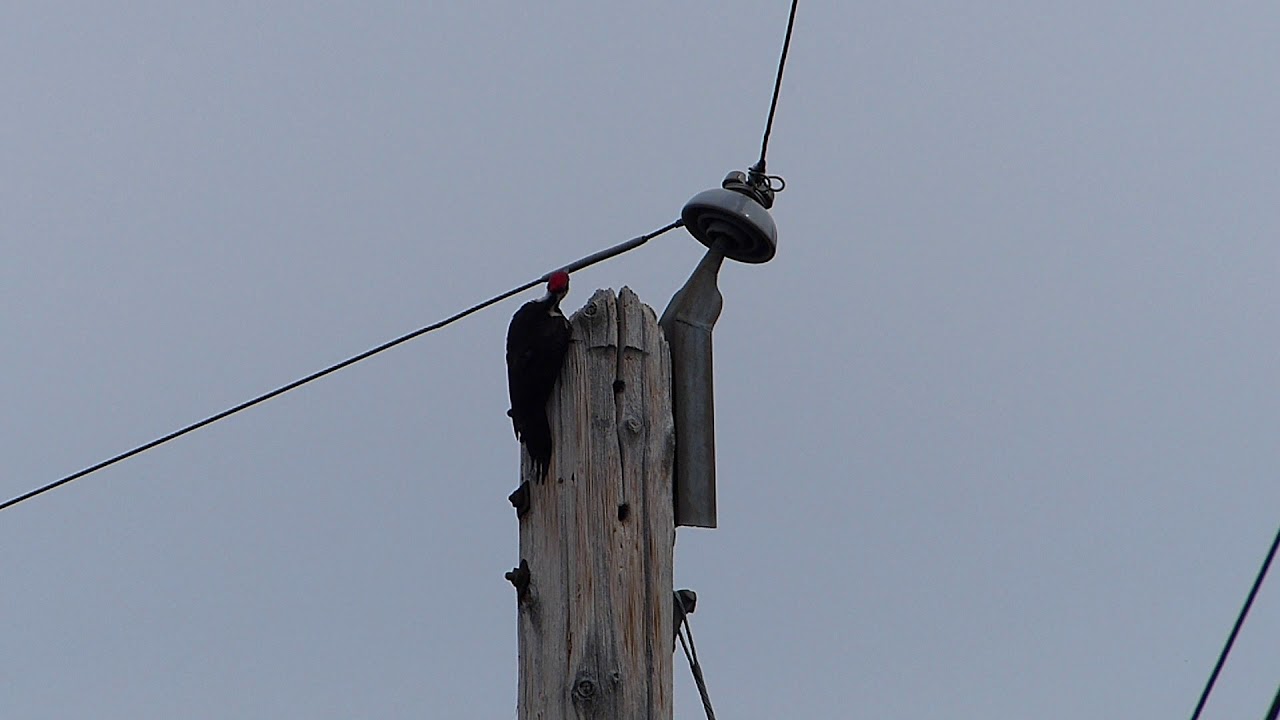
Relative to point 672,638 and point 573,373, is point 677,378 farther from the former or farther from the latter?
point 672,638

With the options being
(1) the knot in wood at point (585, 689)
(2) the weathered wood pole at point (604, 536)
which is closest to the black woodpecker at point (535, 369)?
(2) the weathered wood pole at point (604, 536)

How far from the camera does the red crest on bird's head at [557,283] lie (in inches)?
136

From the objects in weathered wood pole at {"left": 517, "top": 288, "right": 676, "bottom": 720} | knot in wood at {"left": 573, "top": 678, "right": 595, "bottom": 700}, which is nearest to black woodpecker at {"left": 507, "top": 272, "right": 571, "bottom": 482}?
weathered wood pole at {"left": 517, "top": 288, "right": 676, "bottom": 720}

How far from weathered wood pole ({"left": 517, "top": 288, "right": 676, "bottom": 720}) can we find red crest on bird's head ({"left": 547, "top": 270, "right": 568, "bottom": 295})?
0.42 ft

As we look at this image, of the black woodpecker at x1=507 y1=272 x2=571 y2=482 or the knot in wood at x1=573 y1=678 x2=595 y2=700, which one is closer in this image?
the knot in wood at x1=573 y1=678 x2=595 y2=700

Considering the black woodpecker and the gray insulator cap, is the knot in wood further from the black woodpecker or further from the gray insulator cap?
the gray insulator cap

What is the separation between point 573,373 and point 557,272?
0.31 meters

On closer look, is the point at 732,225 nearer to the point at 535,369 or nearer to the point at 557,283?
the point at 557,283

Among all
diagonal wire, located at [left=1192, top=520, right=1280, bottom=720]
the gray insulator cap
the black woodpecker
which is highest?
the gray insulator cap

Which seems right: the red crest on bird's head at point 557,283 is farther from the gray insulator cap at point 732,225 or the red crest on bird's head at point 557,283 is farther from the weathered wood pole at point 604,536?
the gray insulator cap at point 732,225

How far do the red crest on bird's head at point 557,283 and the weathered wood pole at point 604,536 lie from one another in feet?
0.42

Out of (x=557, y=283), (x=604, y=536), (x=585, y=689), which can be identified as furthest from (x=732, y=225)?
(x=585, y=689)

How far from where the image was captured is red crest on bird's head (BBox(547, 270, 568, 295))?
11.3 ft

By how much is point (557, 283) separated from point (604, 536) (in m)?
0.63
